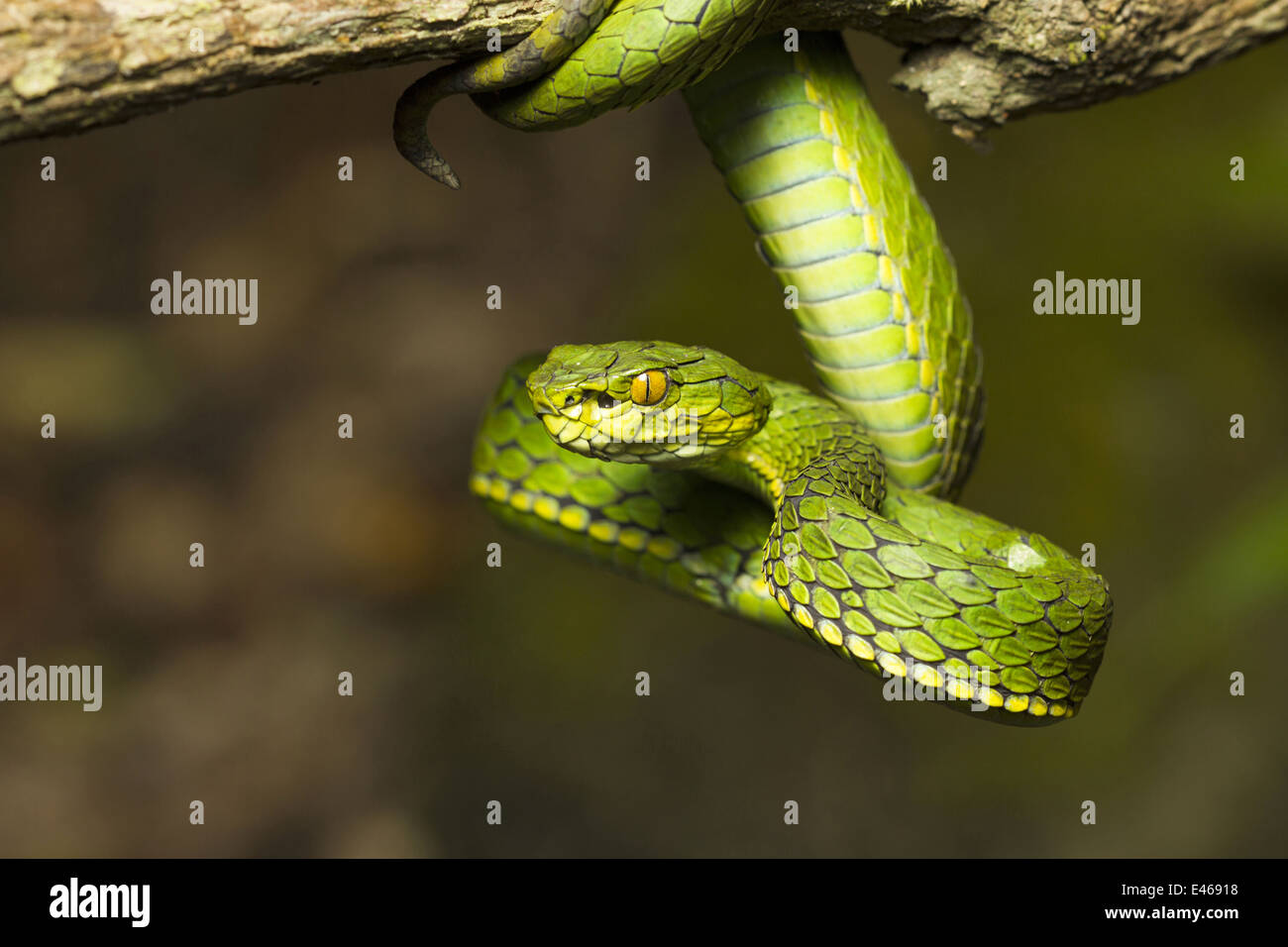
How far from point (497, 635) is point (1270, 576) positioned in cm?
291

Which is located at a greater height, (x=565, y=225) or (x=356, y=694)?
(x=565, y=225)

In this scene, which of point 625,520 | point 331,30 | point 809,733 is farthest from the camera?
point 809,733

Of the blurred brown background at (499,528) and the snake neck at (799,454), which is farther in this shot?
the blurred brown background at (499,528)

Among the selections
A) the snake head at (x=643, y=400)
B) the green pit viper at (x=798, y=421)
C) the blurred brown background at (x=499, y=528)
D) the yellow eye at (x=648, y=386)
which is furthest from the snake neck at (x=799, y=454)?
the blurred brown background at (x=499, y=528)

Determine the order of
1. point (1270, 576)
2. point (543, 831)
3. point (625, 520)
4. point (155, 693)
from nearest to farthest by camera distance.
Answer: point (625, 520), point (1270, 576), point (543, 831), point (155, 693)

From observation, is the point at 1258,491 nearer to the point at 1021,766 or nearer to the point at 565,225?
the point at 1021,766

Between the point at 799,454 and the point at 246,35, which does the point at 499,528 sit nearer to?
the point at 799,454

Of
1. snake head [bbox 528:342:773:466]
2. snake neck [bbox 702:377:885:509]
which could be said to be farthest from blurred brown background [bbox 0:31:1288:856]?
snake head [bbox 528:342:773:466]

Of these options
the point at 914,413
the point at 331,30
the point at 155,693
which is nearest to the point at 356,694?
the point at 155,693

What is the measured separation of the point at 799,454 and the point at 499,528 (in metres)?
1.32

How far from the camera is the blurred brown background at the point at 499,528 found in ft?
13.3

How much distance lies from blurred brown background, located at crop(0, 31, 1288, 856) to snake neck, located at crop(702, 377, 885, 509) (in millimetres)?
1991

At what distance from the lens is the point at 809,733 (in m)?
4.24

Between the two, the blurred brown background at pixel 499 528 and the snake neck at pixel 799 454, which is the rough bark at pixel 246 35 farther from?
the blurred brown background at pixel 499 528
